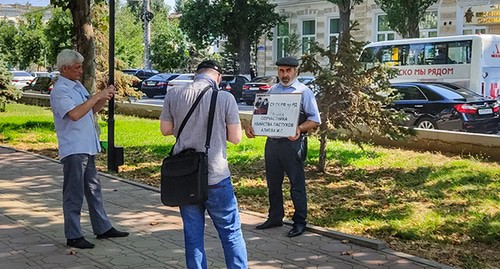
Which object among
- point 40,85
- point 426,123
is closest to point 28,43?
point 40,85

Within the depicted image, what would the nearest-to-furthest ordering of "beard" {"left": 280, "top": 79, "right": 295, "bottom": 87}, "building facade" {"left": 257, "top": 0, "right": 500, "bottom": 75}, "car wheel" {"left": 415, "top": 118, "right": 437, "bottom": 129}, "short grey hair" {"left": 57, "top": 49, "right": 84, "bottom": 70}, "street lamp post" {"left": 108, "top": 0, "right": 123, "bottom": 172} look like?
"short grey hair" {"left": 57, "top": 49, "right": 84, "bottom": 70} < "beard" {"left": 280, "top": 79, "right": 295, "bottom": 87} < "street lamp post" {"left": 108, "top": 0, "right": 123, "bottom": 172} < "car wheel" {"left": 415, "top": 118, "right": 437, "bottom": 129} < "building facade" {"left": 257, "top": 0, "right": 500, "bottom": 75}

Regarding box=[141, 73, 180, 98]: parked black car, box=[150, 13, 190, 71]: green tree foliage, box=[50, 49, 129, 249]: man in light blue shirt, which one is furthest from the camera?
box=[150, 13, 190, 71]: green tree foliage

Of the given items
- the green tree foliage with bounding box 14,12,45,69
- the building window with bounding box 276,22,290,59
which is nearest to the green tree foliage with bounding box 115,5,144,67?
the green tree foliage with bounding box 14,12,45,69

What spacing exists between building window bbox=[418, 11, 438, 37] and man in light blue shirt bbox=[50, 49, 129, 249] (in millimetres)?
29907

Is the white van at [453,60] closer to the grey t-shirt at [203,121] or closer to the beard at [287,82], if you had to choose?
the beard at [287,82]

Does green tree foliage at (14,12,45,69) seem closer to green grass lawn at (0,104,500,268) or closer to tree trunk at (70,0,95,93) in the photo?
green grass lawn at (0,104,500,268)

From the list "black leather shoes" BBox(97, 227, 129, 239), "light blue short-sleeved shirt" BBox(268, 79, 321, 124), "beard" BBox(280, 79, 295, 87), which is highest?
"beard" BBox(280, 79, 295, 87)

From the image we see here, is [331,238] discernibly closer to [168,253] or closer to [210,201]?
[168,253]

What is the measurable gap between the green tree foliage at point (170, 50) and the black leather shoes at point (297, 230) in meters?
46.8

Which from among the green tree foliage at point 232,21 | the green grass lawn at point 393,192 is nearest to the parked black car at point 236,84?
the green tree foliage at point 232,21

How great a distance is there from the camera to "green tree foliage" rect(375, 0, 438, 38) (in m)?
29.8

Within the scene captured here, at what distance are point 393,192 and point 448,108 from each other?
7.36 metres

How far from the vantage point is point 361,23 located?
36844 millimetres

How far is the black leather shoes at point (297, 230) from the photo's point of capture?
673 cm
